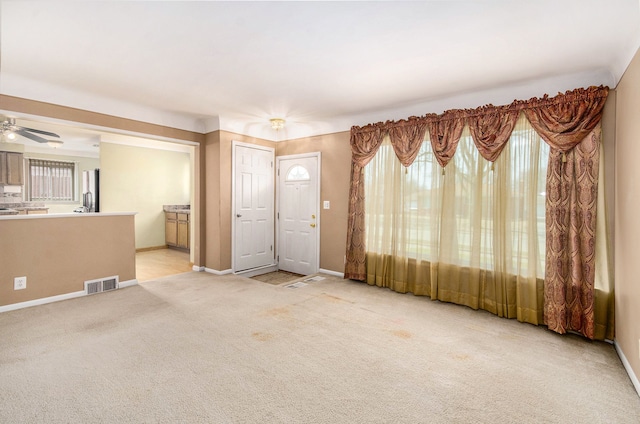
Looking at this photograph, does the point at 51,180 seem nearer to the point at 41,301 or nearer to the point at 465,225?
the point at 41,301

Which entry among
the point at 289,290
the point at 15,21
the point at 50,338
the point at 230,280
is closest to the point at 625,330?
the point at 289,290

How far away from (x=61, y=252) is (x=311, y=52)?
3.74 meters

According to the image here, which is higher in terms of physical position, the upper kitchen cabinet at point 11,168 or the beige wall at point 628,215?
the upper kitchen cabinet at point 11,168

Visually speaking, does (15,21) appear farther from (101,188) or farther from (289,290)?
(101,188)

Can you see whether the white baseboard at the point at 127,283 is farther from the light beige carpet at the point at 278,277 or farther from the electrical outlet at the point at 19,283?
the light beige carpet at the point at 278,277

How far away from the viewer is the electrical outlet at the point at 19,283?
3471 millimetres

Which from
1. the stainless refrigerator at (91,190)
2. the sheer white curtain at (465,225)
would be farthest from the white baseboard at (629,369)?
the stainless refrigerator at (91,190)

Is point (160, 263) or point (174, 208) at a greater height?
point (174, 208)

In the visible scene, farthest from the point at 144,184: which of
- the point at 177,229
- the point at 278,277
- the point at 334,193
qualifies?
the point at 334,193

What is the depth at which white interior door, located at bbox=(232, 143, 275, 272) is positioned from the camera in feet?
17.2

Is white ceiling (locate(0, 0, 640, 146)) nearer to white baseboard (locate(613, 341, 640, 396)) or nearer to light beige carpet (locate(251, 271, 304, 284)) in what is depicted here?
white baseboard (locate(613, 341, 640, 396))

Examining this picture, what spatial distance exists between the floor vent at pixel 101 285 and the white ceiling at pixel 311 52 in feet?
7.25

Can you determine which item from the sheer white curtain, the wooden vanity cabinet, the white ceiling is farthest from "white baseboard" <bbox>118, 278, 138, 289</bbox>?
the sheer white curtain

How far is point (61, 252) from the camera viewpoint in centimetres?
379
